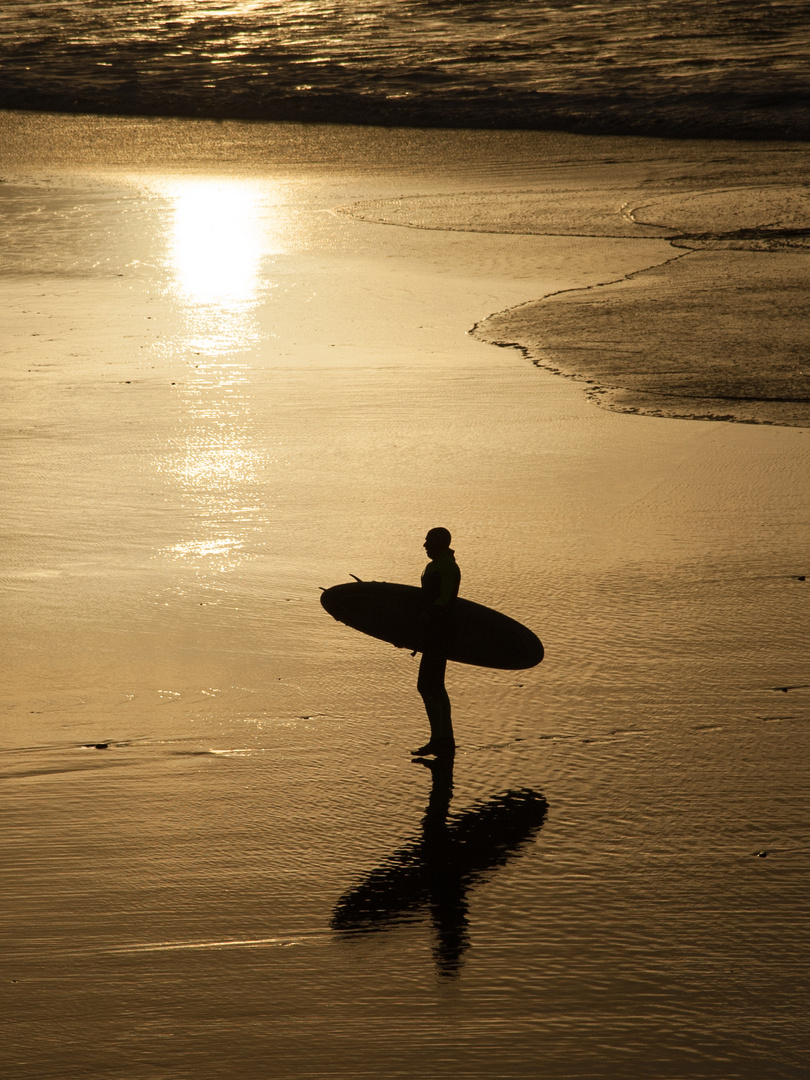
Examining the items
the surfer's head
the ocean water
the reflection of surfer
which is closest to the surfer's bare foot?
the reflection of surfer

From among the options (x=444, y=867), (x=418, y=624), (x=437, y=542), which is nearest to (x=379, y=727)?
(x=418, y=624)

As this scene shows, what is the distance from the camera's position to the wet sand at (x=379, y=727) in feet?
13.1

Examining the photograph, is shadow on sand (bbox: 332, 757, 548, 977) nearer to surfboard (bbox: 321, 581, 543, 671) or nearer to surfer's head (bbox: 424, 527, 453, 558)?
surfboard (bbox: 321, 581, 543, 671)

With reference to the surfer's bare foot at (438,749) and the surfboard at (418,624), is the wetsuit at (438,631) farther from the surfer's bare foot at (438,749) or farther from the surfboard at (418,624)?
the surfboard at (418,624)

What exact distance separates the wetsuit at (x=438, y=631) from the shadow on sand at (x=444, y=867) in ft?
0.82

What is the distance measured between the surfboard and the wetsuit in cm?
20

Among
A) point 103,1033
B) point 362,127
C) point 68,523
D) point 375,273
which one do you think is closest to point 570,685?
point 103,1033

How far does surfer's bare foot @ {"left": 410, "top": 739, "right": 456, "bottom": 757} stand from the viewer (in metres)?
5.47

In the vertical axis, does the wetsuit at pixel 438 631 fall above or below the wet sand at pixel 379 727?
above

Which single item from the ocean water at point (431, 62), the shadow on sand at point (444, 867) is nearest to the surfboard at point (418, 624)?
the shadow on sand at point (444, 867)

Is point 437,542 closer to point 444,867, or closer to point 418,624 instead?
point 418,624

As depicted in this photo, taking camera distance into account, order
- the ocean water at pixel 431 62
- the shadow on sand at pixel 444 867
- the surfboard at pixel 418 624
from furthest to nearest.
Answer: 1. the ocean water at pixel 431 62
2. the surfboard at pixel 418 624
3. the shadow on sand at pixel 444 867

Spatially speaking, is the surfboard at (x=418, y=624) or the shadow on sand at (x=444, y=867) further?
the surfboard at (x=418, y=624)

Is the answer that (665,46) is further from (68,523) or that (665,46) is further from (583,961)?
(583,961)
